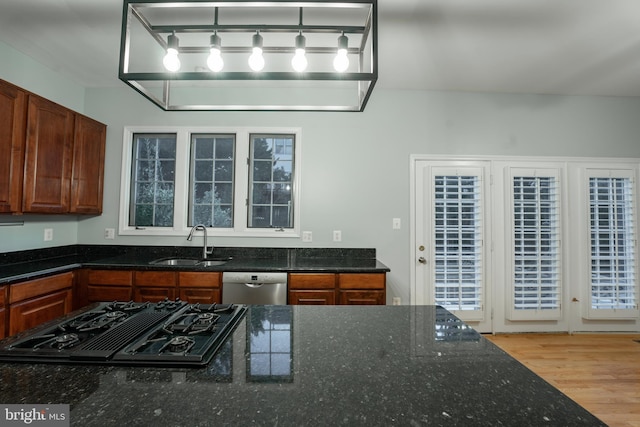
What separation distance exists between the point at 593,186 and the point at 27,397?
14.9ft

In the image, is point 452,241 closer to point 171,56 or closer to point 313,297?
point 313,297

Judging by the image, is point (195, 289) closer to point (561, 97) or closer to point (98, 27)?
point (98, 27)

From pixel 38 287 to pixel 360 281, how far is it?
7.98 ft

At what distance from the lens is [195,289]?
8.24 feet

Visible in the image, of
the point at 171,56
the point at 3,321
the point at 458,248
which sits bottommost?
the point at 3,321

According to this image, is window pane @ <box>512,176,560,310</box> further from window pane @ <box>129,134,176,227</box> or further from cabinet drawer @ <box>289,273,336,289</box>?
window pane @ <box>129,134,176,227</box>

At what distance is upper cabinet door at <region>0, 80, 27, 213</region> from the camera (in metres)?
2.15

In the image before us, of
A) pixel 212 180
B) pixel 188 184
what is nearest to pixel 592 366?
pixel 212 180

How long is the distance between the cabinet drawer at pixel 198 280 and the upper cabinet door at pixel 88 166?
4.33 feet

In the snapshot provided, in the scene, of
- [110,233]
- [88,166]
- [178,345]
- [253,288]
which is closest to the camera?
[178,345]

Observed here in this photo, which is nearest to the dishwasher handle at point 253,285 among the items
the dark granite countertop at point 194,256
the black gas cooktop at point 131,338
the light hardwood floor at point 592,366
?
the dark granite countertop at point 194,256

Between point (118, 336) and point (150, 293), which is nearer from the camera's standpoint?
point (118, 336)

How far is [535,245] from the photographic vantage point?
3221 mm

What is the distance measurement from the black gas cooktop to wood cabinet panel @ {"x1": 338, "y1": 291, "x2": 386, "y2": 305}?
142cm
